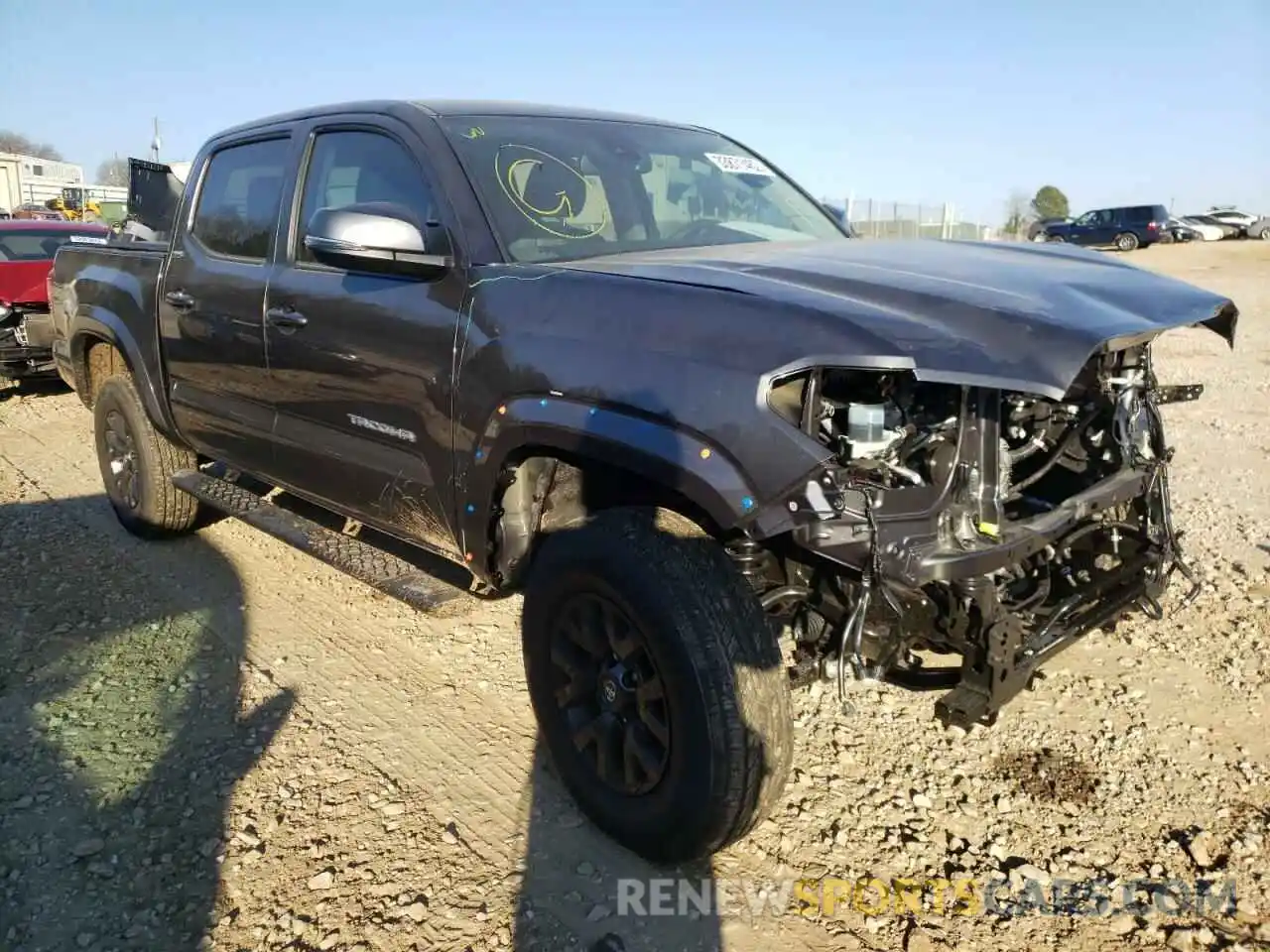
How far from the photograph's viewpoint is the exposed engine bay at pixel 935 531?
7.14 feet

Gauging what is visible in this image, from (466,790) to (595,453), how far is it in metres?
1.27

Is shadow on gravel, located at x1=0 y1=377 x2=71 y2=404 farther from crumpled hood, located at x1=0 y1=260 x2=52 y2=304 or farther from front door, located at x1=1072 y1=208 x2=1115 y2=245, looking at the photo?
front door, located at x1=1072 y1=208 x2=1115 y2=245

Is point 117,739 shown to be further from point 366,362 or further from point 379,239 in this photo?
point 379,239

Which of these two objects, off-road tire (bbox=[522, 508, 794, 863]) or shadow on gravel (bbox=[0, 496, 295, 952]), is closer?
off-road tire (bbox=[522, 508, 794, 863])

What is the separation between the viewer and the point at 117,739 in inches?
129

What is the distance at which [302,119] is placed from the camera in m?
3.79

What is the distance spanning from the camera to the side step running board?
3.16m

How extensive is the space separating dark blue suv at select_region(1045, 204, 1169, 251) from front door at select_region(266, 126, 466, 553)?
3413cm

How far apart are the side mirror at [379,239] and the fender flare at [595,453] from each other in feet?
1.87

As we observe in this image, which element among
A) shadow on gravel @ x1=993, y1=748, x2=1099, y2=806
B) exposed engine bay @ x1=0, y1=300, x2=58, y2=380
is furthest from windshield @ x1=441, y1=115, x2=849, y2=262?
exposed engine bay @ x1=0, y1=300, x2=58, y2=380

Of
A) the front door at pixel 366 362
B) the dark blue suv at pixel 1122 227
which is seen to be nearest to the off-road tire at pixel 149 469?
the front door at pixel 366 362

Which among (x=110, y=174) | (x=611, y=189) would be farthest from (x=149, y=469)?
(x=110, y=174)

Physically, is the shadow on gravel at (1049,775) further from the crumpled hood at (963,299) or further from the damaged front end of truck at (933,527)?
the crumpled hood at (963,299)

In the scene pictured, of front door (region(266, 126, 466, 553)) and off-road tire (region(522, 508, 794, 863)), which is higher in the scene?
front door (region(266, 126, 466, 553))
